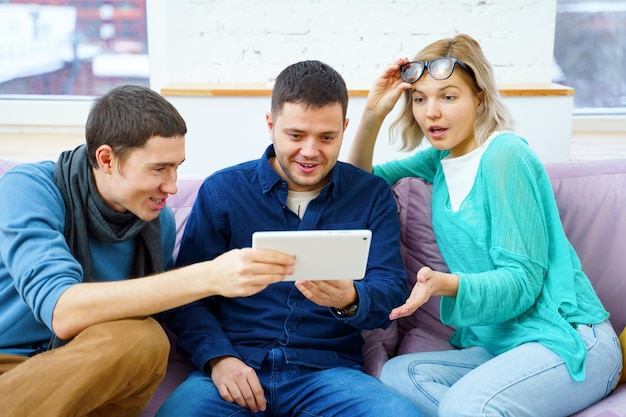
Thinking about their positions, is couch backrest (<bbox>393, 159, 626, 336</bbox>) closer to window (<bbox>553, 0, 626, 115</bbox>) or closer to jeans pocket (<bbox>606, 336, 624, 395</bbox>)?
jeans pocket (<bbox>606, 336, 624, 395</bbox>)

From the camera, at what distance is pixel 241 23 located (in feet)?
12.1

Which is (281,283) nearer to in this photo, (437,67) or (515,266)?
(515,266)

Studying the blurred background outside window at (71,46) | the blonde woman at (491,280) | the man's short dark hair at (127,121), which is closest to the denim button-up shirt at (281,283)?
the blonde woman at (491,280)

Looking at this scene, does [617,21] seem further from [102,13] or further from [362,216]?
[362,216]

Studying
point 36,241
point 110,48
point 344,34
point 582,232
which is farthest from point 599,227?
point 110,48

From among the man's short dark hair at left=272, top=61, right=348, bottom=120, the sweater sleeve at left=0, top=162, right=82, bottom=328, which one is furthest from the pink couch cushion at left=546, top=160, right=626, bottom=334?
the sweater sleeve at left=0, top=162, right=82, bottom=328

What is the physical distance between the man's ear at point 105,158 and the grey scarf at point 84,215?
3 cm

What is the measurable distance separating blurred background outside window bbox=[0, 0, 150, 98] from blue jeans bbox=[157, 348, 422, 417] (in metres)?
3.04

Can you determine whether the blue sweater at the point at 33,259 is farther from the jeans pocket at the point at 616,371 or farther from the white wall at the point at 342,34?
the white wall at the point at 342,34

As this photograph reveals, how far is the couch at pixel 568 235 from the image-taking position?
2092mm

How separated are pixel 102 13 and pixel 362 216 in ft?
10.00

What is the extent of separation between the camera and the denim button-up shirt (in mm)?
1814

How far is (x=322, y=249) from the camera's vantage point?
1412mm

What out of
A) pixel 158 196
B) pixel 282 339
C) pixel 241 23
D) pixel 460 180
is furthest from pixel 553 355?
pixel 241 23
